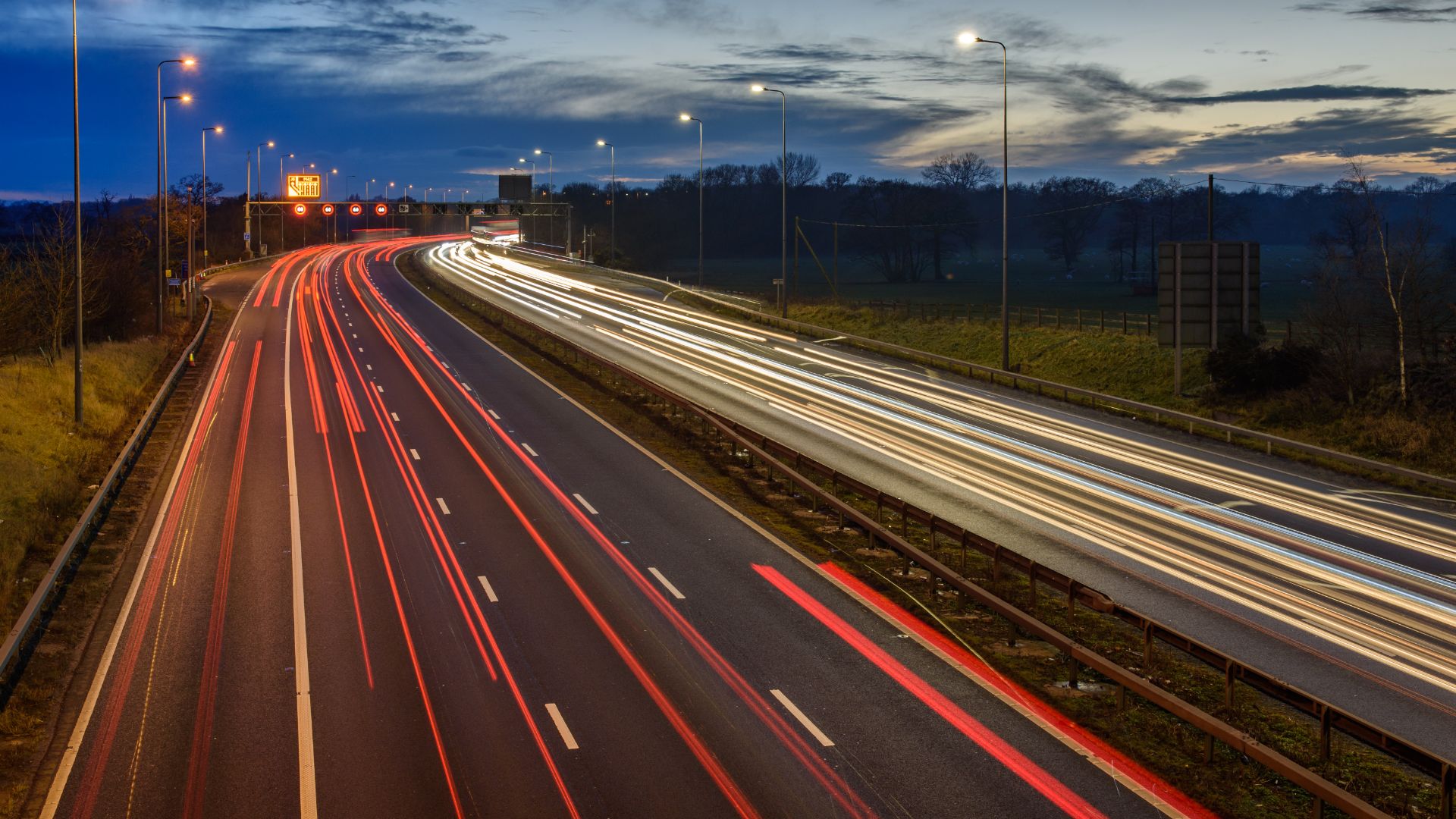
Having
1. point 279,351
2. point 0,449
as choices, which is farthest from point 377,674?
point 279,351

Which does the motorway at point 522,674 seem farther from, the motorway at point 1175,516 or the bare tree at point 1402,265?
the bare tree at point 1402,265

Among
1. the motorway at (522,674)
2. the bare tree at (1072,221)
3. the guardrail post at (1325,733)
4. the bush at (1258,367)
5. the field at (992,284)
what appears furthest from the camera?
the bare tree at (1072,221)

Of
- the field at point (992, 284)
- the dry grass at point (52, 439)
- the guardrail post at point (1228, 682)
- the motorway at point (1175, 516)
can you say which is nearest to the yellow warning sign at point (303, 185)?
the field at point (992, 284)

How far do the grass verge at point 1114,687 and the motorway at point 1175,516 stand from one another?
106cm

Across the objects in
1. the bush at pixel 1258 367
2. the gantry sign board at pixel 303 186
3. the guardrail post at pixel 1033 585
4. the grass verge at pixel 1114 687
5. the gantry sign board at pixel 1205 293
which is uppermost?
the gantry sign board at pixel 303 186

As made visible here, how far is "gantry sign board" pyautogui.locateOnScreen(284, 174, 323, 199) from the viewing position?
3605 inches

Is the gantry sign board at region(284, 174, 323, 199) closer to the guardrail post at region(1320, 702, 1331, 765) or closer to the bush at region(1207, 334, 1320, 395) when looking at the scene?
the bush at region(1207, 334, 1320, 395)

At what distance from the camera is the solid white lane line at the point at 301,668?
11422 millimetres

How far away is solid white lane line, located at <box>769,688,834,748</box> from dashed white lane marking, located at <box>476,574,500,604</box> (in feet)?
A: 18.3

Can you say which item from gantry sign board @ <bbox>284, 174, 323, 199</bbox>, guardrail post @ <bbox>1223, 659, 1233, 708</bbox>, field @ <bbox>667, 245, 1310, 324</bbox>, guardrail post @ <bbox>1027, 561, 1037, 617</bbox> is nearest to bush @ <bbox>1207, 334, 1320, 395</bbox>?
guardrail post @ <bbox>1027, 561, 1037, 617</bbox>

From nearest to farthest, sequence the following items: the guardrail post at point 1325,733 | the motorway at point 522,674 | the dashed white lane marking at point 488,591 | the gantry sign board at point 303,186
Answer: the motorway at point 522,674 → the guardrail post at point 1325,733 → the dashed white lane marking at point 488,591 → the gantry sign board at point 303,186

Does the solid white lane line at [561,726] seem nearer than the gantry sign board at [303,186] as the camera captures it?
Yes

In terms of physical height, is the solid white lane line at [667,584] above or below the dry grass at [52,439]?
below

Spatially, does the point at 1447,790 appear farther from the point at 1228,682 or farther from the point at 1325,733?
the point at 1228,682
